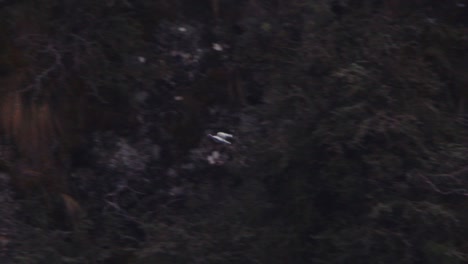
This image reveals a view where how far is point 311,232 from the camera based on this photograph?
5.82 metres

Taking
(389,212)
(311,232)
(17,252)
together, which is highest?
(389,212)

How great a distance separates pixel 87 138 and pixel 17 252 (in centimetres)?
103

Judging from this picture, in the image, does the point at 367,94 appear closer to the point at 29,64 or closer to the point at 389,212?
the point at 389,212

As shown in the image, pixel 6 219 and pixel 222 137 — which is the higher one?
pixel 222 137

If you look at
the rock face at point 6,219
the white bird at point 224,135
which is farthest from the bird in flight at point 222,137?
the rock face at point 6,219

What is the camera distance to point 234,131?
21.7 feet

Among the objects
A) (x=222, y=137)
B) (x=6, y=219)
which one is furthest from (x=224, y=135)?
(x=6, y=219)

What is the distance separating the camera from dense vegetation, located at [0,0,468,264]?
5547 mm

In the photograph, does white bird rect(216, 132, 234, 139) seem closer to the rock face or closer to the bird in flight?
the bird in flight

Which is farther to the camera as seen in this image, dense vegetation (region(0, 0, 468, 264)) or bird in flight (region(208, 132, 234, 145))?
bird in flight (region(208, 132, 234, 145))

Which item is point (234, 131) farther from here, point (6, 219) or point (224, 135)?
point (6, 219)

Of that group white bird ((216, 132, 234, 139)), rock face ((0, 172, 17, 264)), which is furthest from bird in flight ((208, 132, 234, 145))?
rock face ((0, 172, 17, 264))

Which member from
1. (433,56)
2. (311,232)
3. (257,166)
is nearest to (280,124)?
(257,166)

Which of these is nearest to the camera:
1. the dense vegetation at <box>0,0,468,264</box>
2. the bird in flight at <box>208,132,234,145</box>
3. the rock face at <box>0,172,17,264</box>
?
the dense vegetation at <box>0,0,468,264</box>
